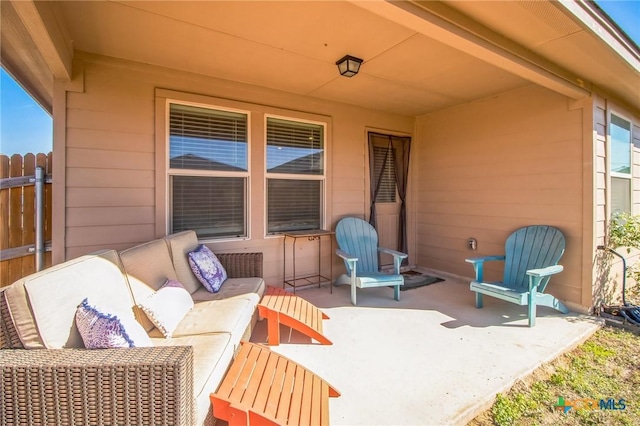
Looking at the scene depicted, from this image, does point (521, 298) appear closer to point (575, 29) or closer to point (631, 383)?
point (631, 383)

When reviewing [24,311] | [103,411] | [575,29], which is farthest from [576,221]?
[24,311]

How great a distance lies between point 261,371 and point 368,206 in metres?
3.24

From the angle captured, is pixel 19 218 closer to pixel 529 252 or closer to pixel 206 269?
pixel 206 269

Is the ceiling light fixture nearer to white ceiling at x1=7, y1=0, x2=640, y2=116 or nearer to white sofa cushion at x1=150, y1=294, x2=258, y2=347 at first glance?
white ceiling at x1=7, y1=0, x2=640, y2=116

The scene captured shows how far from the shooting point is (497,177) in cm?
404

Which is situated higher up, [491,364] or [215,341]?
[215,341]

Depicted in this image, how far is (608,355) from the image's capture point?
8.06 ft

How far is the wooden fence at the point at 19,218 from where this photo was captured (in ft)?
9.41

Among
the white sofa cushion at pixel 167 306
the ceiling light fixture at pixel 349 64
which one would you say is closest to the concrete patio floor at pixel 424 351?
the white sofa cushion at pixel 167 306

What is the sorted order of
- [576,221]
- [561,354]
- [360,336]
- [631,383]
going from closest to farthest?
1. [631,383]
2. [561,354]
3. [360,336]
4. [576,221]

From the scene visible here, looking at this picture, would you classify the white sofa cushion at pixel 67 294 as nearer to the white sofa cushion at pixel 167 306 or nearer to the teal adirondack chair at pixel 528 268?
the white sofa cushion at pixel 167 306

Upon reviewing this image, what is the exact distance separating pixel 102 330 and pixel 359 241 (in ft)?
10.3

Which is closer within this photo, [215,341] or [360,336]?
[215,341]

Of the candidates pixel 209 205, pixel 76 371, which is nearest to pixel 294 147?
pixel 209 205
